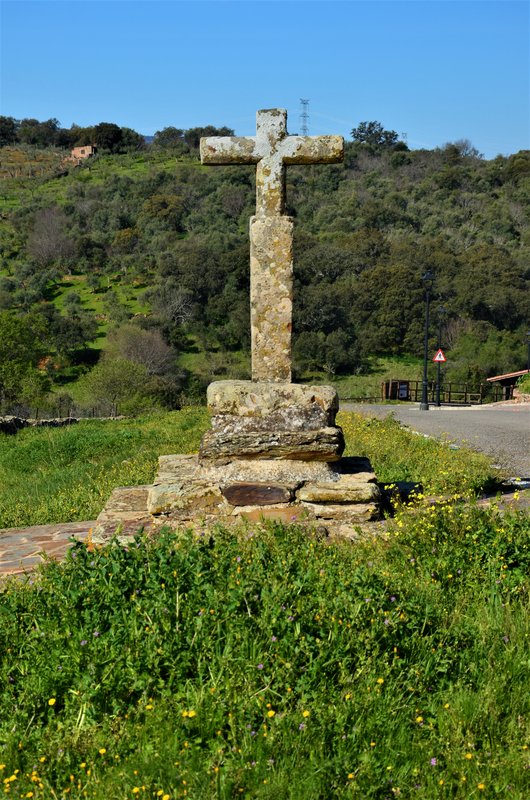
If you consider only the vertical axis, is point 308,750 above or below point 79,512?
above

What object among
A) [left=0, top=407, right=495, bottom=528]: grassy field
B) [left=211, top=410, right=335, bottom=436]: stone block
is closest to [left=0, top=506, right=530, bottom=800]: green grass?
[left=211, top=410, right=335, bottom=436]: stone block

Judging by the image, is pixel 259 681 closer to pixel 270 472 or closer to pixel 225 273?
pixel 270 472

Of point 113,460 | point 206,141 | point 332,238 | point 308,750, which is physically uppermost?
point 332,238

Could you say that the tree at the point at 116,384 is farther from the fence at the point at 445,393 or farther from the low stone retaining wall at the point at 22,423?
the fence at the point at 445,393

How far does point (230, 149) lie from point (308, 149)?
1.85ft

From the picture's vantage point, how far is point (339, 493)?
16.4ft

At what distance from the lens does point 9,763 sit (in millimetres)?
2576

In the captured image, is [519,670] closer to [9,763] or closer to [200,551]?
[200,551]

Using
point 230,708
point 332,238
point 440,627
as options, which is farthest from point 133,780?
point 332,238

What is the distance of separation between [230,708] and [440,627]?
1091 mm

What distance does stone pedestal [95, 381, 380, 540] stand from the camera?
5004mm

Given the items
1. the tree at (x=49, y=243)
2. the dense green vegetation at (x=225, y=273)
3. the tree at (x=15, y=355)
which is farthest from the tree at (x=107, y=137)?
the tree at (x=15, y=355)

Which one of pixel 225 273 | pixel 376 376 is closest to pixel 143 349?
pixel 225 273

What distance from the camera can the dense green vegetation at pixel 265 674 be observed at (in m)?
2.49
